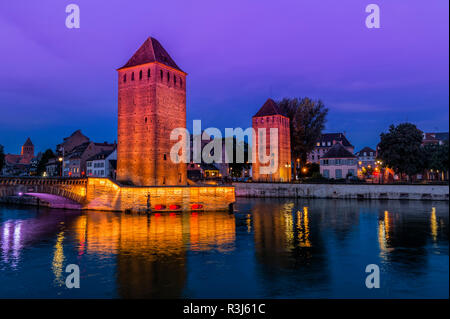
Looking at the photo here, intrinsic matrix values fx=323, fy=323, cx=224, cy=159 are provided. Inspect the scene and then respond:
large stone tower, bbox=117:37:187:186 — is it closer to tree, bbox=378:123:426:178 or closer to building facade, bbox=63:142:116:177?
tree, bbox=378:123:426:178

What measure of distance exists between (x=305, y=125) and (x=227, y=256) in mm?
47264

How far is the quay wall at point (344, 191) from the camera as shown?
42.7 meters

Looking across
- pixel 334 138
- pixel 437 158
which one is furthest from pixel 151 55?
pixel 334 138

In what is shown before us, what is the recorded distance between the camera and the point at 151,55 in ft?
126

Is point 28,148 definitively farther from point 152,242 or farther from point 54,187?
point 152,242

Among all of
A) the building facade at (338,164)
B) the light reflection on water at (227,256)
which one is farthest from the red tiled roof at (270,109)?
the light reflection on water at (227,256)

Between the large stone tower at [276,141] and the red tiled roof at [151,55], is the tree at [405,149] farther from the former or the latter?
the red tiled roof at [151,55]

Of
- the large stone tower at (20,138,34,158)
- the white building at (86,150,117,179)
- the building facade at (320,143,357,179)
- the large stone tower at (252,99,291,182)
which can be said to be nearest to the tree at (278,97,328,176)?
the large stone tower at (252,99,291,182)

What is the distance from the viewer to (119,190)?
35.0 metres

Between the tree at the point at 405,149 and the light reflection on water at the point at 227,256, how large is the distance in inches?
821

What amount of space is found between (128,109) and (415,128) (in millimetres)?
41661

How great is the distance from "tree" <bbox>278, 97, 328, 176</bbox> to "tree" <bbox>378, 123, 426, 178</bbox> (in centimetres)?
1282
